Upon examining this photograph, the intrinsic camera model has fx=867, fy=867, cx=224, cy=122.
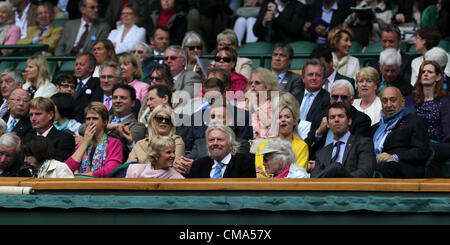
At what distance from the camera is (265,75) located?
28.6 feet

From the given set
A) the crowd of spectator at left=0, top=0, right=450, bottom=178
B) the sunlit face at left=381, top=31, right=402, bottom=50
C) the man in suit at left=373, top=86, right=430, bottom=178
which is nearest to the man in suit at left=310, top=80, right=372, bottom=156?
the crowd of spectator at left=0, top=0, right=450, bottom=178

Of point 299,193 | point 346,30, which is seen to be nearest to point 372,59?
point 346,30

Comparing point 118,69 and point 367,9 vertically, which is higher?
point 367,9

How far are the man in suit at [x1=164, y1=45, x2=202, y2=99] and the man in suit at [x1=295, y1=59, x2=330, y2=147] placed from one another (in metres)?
1.16

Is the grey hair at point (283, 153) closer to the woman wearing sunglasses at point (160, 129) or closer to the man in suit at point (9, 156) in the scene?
the woman wearing sunglasses at point (160, 129)

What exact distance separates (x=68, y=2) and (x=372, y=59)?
5.89 metres

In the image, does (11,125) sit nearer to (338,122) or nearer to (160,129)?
(160,129)

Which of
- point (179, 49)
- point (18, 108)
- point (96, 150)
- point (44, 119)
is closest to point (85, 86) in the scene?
point (18, 108)

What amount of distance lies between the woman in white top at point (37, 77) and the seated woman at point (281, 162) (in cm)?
409

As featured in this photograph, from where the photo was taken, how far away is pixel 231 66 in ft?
31.1

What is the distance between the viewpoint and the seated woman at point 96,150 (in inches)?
312

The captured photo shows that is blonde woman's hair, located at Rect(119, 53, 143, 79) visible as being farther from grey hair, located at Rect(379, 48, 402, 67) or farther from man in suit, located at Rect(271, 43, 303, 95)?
grey hair, located at Rect(379, 48, 402, 67)

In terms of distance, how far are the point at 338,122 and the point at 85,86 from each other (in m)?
3.70
